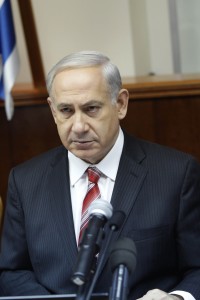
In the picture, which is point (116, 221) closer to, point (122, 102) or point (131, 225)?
point (131, 225)

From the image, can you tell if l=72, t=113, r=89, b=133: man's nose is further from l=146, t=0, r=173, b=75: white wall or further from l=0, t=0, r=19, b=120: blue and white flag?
l=146, t=0, r=173, b=75: white wall

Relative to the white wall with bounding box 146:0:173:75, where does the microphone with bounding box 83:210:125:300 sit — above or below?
above

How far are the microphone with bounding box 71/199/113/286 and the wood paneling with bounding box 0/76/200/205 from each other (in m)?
1.92

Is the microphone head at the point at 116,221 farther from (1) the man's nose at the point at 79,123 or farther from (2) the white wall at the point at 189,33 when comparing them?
(2) the white wall at the point at 189,33

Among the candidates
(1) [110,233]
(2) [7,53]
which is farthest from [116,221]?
(2) [7,53]

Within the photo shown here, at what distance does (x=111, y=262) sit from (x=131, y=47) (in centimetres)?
320

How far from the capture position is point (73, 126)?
6.48ft

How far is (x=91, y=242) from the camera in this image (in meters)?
1.29

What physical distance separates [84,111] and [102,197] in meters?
0.30

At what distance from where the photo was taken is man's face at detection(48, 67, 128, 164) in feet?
6.47

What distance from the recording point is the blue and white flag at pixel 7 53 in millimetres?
3355

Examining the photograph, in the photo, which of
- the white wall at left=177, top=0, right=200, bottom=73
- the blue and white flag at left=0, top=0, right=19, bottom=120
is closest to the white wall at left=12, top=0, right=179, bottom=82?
the white wall at left=177, top=0, right=200, bottom=73

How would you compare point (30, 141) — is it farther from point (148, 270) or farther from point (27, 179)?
point (148, 270)

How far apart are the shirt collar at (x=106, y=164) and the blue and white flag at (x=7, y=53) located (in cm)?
126
